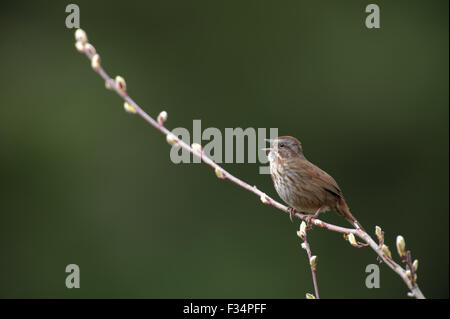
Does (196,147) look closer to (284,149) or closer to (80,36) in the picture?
(80,36)

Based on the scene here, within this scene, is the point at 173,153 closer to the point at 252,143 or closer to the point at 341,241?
the point at 252,143

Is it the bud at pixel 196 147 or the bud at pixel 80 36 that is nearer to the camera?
the bud at pixel 80 36

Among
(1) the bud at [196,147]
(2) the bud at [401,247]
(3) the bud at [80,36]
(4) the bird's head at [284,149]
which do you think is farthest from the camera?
(4) the bird's head at [284,149]

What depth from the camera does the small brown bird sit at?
439 cm

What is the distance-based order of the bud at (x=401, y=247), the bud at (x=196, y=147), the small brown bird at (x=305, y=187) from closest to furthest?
the bud at (x=401, y=247)
the bud at (x=196, y=147)
the small brown bird at (x=305, y=187)

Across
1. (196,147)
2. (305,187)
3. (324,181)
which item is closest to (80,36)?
(196,147)

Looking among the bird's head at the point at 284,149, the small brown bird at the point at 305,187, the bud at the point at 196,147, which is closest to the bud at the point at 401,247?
the bud at the point at 196,147

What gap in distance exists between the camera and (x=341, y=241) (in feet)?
27.5

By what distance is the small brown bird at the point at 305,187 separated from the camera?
173 inches

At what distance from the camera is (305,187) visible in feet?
14.4

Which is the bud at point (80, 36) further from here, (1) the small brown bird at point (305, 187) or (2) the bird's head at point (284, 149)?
(2) the bird's head at point (284, 149)

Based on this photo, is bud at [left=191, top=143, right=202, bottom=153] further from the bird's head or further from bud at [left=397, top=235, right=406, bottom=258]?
the bird's head

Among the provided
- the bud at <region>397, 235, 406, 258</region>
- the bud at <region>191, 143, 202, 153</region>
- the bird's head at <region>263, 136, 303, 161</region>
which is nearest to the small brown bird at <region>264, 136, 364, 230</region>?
the bird's head at <region>263, 136, 303, 161</region>

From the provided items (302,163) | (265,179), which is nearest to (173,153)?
(302,163)
